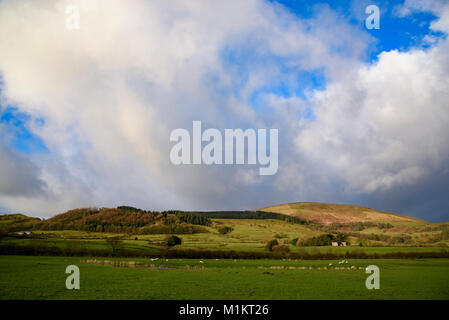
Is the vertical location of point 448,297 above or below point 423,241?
above

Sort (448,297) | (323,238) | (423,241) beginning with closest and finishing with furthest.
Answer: (448,297) < (323,238) < (423,241)

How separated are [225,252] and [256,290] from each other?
72516mm

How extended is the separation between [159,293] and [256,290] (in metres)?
10.9

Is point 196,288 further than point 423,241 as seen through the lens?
No

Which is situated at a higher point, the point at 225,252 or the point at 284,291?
the point at 284,291
